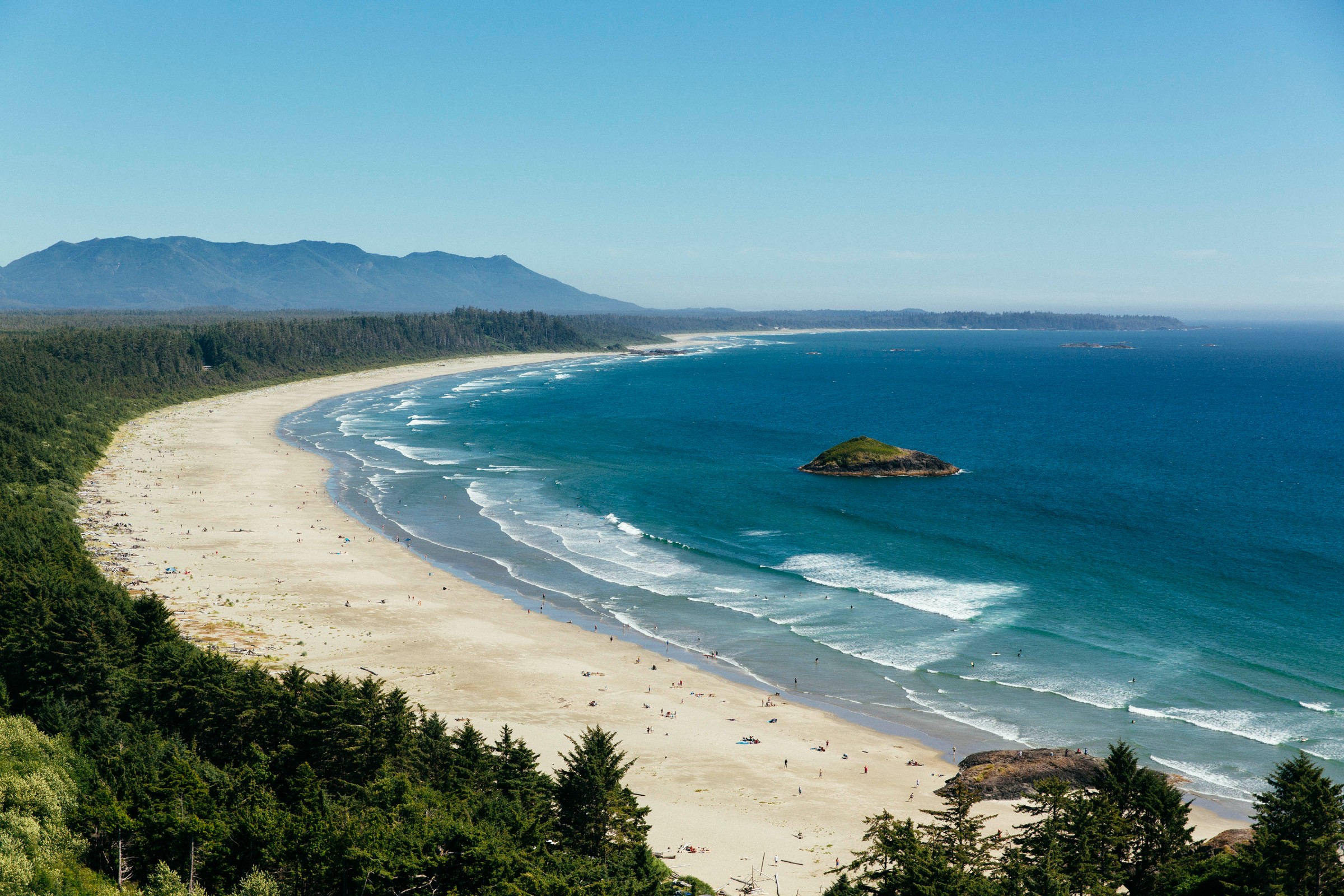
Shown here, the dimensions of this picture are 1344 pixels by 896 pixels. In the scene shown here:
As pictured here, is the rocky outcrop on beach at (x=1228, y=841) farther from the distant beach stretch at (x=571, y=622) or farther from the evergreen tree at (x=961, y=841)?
the evergreen tree at (x=961, y=841)

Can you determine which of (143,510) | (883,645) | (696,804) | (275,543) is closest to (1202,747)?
(883,645)

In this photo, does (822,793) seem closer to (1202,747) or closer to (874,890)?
(874,890)

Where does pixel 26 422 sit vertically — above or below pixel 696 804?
above

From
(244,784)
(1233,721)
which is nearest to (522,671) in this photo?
(244,784)

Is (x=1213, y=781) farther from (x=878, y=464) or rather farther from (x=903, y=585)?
(x=878, y=464)

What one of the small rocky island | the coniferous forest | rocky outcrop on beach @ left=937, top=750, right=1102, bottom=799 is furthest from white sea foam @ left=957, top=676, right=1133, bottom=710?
the small rocky island

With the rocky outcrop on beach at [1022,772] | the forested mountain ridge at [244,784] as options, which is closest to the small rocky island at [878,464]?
the rocky outcrop on beach at [1022,772]
